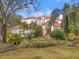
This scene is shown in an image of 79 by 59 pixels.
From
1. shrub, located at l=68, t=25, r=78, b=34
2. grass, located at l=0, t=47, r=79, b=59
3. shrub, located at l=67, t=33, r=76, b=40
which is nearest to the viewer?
grass, located at l=0, t=47, r=79, b=59

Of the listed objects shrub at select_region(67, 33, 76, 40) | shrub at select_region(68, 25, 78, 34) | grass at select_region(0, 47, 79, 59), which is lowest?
grass at select_region(0, 47, 79, 59)

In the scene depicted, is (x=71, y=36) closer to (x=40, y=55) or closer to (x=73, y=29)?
(x=73, y=29)

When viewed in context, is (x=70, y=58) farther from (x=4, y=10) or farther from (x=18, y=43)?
(x=4, y=10)

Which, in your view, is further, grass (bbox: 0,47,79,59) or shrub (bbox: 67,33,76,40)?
shrub (bbox: 67,33,76,40)

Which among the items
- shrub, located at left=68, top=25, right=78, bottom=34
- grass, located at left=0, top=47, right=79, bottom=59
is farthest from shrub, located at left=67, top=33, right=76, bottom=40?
grass, located at left=0, top=47, right=79, bottom=59

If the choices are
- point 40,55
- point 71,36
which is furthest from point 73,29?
point 40,55

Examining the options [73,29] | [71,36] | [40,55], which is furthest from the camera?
[73,29]

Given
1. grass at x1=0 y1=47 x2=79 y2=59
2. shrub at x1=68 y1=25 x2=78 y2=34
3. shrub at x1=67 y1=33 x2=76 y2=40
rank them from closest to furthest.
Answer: grass at x1=0 y1=47 x2=79 y2=59
shrub at x1=67 y1=33 x2=76 y2=40
shrub at x1=68 y1=25 x2=78 y2=34

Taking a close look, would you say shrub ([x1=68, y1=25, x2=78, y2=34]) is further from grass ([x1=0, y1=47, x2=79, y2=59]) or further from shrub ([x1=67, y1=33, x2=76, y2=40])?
grass ([x1=0, y1=47, x2=79, y2=59])

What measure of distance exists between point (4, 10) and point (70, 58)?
12.6m

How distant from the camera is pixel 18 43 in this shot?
2202 cm

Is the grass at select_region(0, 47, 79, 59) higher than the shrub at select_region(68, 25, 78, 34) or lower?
lower

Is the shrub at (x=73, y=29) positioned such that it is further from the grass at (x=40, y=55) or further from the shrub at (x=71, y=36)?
the grass at (x=40, y=55)

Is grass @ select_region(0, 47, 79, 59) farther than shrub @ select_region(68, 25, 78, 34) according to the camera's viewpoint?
No
